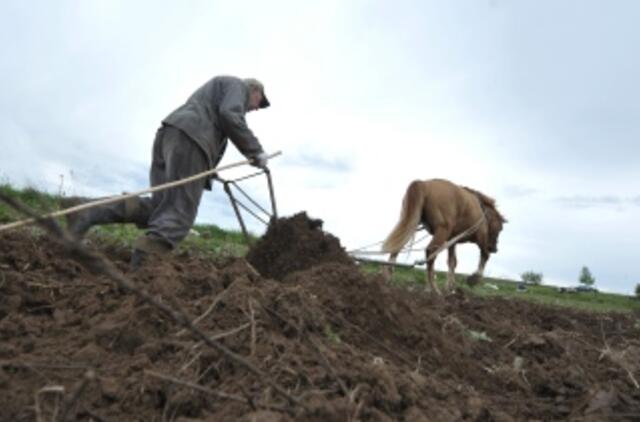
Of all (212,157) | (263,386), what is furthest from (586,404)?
(212,157)

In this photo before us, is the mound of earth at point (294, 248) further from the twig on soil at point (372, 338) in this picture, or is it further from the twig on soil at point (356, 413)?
the twig on soil at point (356, 413)

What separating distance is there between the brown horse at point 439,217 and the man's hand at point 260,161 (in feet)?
16.4

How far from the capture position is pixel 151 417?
2.38 m

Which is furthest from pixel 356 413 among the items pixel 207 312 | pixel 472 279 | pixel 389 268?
pixel 472 279

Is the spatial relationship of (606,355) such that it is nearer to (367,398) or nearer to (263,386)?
(367,398)

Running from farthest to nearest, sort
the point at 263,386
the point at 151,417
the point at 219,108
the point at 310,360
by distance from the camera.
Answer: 1. the point at 219,108
2. the point at 310,360
3. the point at 263,386
4. the point at 151,417

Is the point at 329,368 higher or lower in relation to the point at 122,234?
lower

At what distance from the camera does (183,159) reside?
595 cm

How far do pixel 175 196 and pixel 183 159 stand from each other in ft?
1.19

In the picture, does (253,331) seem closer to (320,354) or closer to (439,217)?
(320,354)

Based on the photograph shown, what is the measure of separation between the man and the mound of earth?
66cm

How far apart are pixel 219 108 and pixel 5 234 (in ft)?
6.92

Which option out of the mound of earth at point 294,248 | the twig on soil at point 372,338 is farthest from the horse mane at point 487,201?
the twig on soil at point 372,338

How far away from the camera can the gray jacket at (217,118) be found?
598 centimetres
